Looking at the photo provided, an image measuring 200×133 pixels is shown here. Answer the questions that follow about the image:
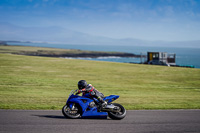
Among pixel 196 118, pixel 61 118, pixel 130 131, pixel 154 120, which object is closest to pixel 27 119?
pixel 61 118

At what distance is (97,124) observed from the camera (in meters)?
8.95

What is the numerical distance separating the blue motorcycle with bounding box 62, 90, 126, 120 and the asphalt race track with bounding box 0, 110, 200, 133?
0.82 ft

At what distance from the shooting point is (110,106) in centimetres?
993

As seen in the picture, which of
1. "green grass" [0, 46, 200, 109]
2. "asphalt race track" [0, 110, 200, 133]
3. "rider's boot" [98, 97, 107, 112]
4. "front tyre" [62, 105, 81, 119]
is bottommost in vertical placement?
"green grass" [0, 46, 200, 109]

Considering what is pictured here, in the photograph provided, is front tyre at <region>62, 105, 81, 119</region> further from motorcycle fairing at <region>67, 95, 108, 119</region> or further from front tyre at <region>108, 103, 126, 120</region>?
front tyre at <region>108, 103, 126, 120</region>

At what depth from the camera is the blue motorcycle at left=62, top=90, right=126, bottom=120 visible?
9.86 m

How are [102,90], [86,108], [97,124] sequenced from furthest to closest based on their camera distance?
[102,90]
[86,108]
[97,124]

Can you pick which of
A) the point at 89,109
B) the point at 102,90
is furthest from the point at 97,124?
the point at 102,90

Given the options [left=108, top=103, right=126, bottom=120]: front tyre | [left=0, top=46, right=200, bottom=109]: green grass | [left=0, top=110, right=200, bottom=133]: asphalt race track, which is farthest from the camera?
[left=0, top=46, right=200, bottom=109]: green grass

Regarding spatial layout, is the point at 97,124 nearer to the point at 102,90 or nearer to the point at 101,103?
the point at 101,103

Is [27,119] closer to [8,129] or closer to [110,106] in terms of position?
[8,129]

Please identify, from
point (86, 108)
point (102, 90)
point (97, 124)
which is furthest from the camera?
point (102, 90)

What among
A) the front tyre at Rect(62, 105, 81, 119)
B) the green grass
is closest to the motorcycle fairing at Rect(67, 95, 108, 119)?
the front tyre at Rect(62, 105, 81, 119)

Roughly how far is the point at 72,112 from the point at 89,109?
0.70 meters
